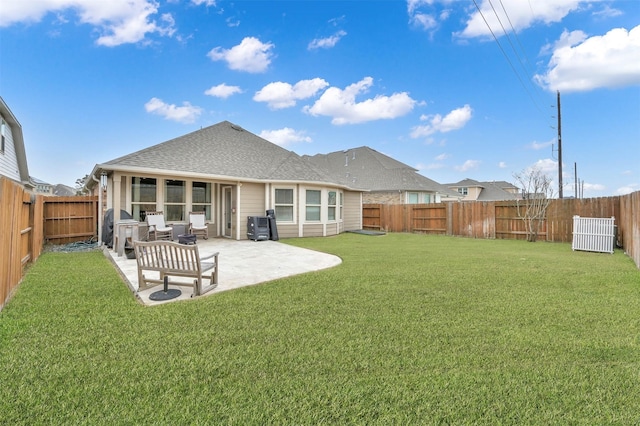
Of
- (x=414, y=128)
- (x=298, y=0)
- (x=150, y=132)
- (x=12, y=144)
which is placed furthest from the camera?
(x=414, y=128)

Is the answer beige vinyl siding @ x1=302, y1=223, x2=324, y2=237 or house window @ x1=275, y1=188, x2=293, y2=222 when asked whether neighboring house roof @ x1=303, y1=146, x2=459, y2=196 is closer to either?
beige vinyl siding @ x1=302, y1=223, x2=324, y2=237

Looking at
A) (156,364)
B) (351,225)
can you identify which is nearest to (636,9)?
(351,225)

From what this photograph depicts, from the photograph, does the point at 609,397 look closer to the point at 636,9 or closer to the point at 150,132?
the point at 636,9

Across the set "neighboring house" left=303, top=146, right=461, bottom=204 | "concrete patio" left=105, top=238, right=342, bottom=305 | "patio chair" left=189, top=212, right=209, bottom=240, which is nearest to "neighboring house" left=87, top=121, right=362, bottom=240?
"patio chair" left=189, top=212, right=209, bottom=240

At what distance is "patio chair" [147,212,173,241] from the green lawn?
492cm

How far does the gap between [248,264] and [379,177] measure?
17738 mm

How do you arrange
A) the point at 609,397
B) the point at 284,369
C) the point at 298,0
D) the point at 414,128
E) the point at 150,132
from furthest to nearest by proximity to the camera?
the point at 414,128, the point at 150,132, the point at 298,0, the point at 284,369, the point at 609,397

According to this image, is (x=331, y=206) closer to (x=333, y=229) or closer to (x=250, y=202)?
(x=333, y=229)

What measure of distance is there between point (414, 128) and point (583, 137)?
29.5ft

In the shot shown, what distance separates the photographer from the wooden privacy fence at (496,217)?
9.91m

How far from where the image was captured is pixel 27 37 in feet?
37.4

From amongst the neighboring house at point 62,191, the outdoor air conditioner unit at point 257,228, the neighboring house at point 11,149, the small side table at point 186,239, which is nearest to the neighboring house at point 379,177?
the outdoor air conditioner unit at point 257,228

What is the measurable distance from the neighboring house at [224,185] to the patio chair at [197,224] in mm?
261

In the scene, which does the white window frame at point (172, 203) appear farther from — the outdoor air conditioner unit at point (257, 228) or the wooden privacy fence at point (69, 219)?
the wooden privacy fence at point (69, 219)
